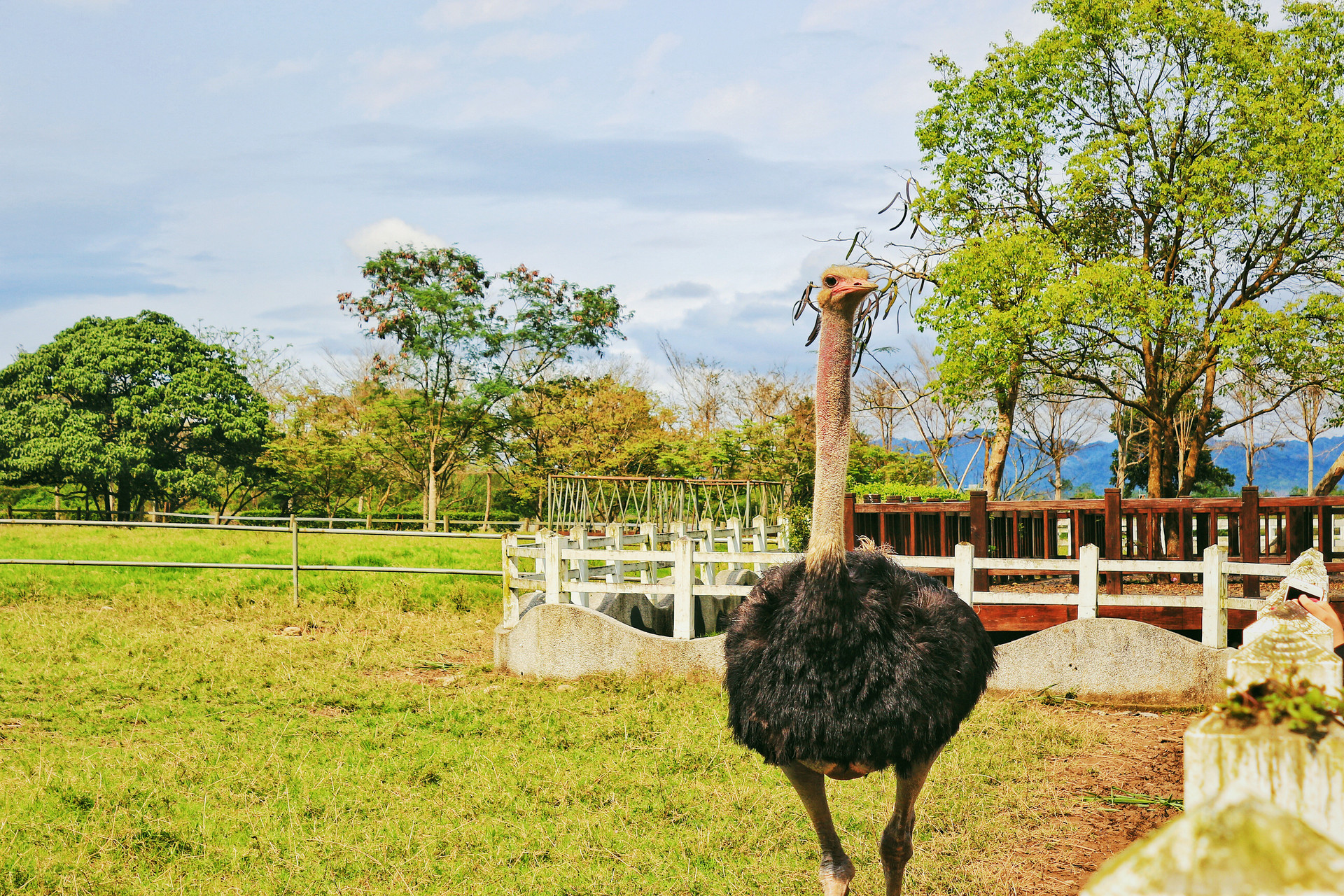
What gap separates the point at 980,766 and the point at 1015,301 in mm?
10810

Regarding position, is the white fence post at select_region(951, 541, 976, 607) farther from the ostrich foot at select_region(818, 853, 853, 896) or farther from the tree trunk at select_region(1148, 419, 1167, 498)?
the tree trunk at select_region(1148, 419, 1167, 498)

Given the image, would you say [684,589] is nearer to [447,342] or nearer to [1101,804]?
[1101,804]

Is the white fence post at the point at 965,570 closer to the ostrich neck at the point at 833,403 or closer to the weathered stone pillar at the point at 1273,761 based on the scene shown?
the ostrich neck at the point at 833,403

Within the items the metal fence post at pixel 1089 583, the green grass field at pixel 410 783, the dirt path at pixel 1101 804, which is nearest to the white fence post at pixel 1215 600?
the dirt path at pixel 1101 804

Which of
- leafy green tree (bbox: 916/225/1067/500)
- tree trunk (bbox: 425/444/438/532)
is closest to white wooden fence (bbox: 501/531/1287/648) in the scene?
leafy green tree (bbox: 916/225/1067/500)

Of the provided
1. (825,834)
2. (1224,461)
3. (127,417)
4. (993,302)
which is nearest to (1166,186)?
(993,302)

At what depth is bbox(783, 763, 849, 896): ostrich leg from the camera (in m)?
3.17

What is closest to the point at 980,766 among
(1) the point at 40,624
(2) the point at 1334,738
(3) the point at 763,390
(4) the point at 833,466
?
(4) the point at 833,466

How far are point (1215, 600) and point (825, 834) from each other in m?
4.81

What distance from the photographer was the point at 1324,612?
3.74m

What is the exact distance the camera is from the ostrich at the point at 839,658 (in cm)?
285

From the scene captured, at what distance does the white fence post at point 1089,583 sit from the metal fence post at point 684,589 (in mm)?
2811

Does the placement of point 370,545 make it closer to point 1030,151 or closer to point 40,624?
point 40,624

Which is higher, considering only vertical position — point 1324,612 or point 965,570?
point 1324,612
